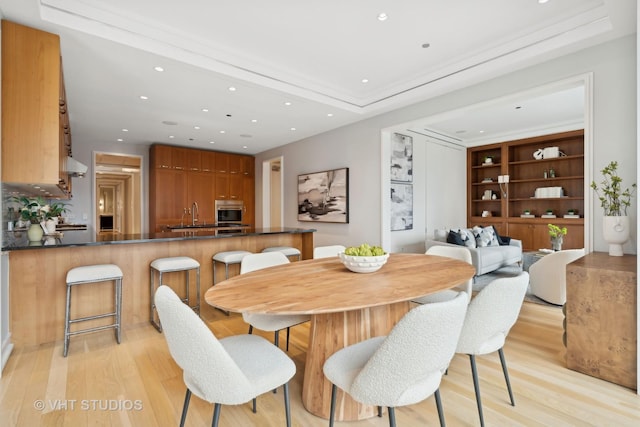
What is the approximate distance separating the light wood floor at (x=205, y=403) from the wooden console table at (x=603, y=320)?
0.09 m

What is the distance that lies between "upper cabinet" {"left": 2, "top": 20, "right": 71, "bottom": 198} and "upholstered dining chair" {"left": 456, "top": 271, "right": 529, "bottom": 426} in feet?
9.45

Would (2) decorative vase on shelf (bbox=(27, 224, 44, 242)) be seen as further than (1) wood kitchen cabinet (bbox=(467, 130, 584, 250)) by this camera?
No

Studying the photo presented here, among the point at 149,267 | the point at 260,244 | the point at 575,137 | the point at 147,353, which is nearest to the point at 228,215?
the point at 260,244

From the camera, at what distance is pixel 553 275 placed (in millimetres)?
3637

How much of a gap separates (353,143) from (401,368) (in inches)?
167

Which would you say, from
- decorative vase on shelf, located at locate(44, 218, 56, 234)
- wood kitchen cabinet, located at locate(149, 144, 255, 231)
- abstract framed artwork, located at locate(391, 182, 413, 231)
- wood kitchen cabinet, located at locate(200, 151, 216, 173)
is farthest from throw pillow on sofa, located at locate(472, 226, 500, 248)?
decorative vase on shelf, located at locate(44, 218, 56, 234)

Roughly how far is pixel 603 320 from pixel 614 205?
951mm

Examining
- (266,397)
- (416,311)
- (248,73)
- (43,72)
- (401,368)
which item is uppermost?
(248,73)

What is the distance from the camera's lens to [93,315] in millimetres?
3006

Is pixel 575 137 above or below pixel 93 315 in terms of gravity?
above

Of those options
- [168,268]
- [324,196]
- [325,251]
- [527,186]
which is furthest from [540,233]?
[168,268]

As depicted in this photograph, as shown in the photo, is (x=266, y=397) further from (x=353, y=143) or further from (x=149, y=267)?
(x=353, y=143)

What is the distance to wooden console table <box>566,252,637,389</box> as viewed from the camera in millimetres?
2033

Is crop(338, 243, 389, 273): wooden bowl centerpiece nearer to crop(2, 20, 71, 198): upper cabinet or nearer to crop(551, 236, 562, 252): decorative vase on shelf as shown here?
crop(2, 20, 71, 198): upper cabinet
